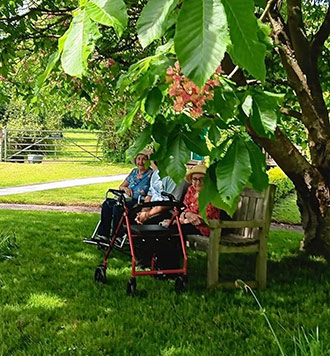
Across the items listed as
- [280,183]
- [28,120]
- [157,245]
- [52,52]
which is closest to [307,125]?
[157,245]

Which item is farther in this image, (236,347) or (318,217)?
(318,217)

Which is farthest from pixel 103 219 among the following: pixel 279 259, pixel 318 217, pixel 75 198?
pixel 75 198

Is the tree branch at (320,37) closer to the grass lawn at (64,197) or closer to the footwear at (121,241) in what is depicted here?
the footwear at (121,241)

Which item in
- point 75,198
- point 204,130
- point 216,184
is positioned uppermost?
point 204,130

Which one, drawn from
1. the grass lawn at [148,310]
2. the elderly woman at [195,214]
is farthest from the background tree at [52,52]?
the grass lawn at [148,310]

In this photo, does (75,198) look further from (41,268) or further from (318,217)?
(318,217)

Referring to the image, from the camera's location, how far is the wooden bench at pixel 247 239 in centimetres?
478

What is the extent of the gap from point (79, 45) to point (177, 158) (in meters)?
0.53

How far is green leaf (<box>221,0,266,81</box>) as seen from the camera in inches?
31.4

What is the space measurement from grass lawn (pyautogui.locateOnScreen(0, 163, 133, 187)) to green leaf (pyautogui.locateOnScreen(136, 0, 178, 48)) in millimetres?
14373

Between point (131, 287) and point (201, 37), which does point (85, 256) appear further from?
point (201, 37)

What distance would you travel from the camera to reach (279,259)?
6.14 meters

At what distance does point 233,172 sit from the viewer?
1232 mm

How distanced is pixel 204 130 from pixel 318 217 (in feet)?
14.7
